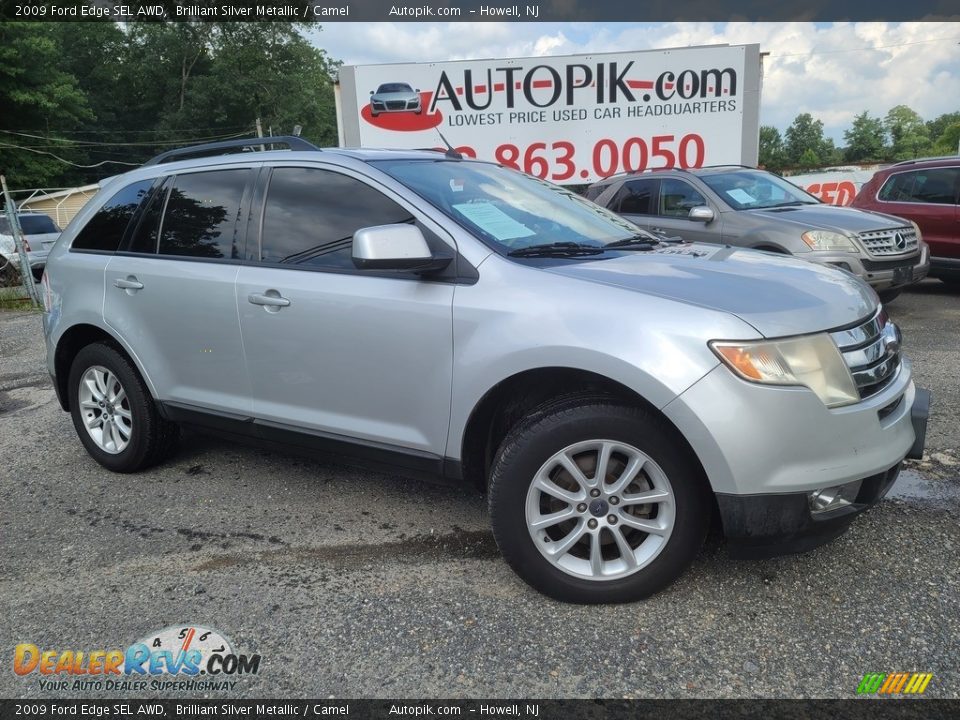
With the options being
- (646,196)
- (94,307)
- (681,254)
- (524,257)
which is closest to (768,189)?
(646,196)

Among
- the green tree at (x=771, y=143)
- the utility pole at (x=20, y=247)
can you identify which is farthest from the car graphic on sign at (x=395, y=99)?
the green tree at (x=771, y=143)

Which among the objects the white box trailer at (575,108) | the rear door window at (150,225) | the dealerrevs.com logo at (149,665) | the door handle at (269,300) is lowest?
the dealerrevs.com logo at (149,665)

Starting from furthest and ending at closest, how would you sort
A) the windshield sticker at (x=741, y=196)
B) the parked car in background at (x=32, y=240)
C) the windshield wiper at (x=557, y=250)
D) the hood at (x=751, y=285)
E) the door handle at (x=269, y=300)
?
the parked car in background at (x=32, y=240), the windshield sticker at (x=741, y=196), the door handle at (x=269, y=300), the windshield wiper at (x=557, y=250), the hood at (x=751, y=285)

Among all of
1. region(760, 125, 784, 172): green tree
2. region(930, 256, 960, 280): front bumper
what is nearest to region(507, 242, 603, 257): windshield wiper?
region(930, 256, 960, 280): front bumper

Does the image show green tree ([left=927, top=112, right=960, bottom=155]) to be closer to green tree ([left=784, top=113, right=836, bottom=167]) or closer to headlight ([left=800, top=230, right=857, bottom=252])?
green tree ([left=784, top=113, right=836, bottom=167])

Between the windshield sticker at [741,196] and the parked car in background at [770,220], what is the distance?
0.5 inches

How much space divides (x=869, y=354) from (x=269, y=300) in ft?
8.01

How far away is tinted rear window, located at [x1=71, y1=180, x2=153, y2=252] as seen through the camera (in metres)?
4.04

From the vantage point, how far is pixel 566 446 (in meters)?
2.58

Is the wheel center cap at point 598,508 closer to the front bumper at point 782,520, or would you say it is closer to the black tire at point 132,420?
the front bumper at point 782,520

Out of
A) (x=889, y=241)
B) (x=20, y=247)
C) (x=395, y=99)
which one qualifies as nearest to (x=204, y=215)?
(x=889, y=241)

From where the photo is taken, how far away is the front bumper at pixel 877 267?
7.09m

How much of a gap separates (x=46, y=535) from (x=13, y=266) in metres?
12.5

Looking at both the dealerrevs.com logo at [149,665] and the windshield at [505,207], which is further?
the windshield at [505,207]
